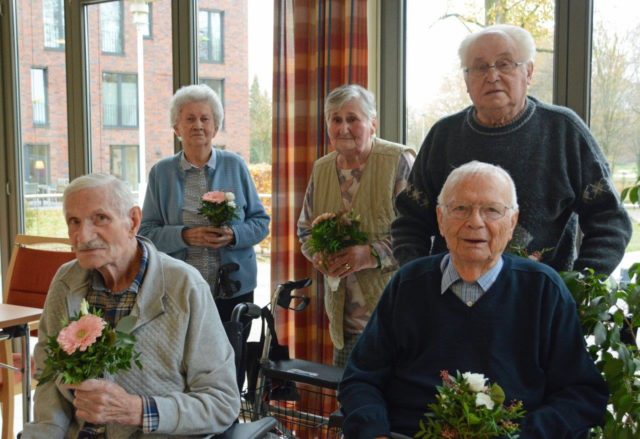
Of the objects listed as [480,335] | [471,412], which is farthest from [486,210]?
[471,412]

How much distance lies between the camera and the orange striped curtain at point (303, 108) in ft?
11.5

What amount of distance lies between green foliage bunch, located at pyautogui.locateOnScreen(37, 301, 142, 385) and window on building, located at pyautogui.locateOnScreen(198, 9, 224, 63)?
108 inches

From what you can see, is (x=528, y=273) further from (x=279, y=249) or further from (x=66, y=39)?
(x=66, y=39)

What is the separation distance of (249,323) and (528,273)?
1210mm

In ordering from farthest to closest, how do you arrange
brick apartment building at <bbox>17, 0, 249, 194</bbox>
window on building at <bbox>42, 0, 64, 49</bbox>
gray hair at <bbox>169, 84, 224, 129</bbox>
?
window on building at <bbox>42, 0, 64, 49</bbox> < brick apartment building at <bbox>17, 0, 249, 194</bbox> < gray hair at <bbox>169, 84, 224, 129</bbox>

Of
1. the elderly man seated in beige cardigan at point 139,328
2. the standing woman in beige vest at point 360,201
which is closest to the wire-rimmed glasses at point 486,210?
the elderly man seated in beige cardigan at point 139,328

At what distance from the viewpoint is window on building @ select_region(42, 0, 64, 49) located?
520 cm

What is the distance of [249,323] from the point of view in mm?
2738

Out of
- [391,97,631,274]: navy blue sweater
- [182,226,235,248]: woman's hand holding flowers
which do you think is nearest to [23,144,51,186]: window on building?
[182,226,235,248]: woman's hand holding flowers

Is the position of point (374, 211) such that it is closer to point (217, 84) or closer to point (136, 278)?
point (136, 278)

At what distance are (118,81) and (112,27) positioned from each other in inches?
15.0

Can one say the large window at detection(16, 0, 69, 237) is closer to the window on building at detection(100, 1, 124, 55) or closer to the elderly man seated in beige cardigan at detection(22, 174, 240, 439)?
the window on building at detection(100, 1, 124, 55)

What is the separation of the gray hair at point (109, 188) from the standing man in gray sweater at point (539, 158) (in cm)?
A: 104

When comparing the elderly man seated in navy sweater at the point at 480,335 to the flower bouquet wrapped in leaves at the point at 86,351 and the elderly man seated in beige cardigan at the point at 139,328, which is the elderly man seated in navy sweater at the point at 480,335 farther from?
the flower bouquet wrapped in leaves at the point at 86,351
